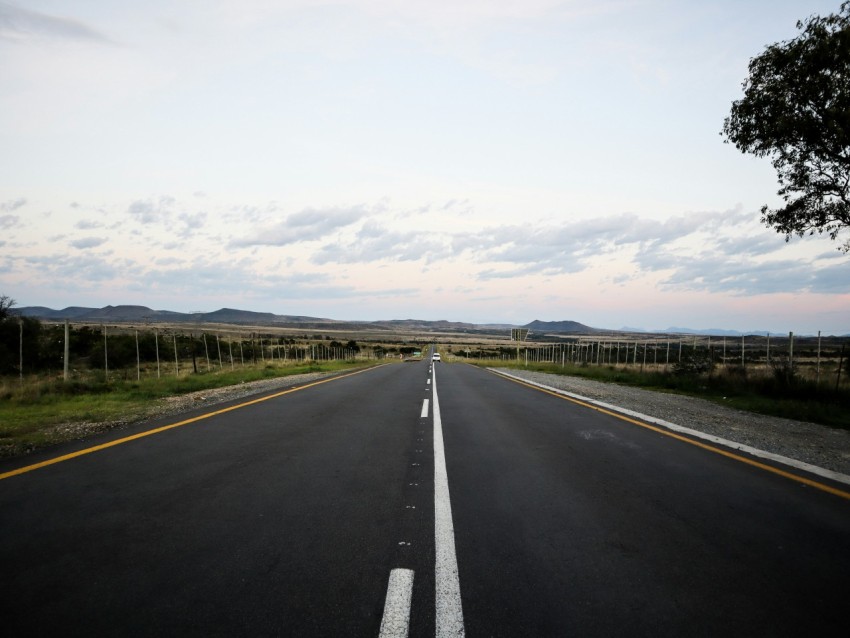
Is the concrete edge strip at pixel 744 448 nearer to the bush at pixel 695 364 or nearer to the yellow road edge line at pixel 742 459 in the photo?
the yellow road edge line at pixel 742 459

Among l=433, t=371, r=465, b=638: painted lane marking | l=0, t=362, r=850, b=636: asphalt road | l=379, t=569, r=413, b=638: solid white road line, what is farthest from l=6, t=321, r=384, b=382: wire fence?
l=379, t=569, r=413, b=638: solid white road line

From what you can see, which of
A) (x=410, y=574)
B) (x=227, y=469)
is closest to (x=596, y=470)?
(x=410, y=574)

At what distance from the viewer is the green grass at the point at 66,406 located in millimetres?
7703

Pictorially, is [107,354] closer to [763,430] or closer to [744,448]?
[763,430]

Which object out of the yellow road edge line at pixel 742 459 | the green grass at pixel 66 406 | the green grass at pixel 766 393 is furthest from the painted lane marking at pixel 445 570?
the green grass at pixel 766 393

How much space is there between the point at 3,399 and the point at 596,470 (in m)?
14.5

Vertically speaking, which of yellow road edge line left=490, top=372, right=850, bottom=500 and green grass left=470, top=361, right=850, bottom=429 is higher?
yellow road edge line left=490, top=372, right=850, bottom=500

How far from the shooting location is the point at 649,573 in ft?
10.8

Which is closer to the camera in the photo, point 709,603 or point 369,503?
point 709,603

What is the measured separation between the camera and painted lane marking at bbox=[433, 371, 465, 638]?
269cm

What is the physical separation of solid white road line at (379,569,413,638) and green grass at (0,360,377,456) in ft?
20.7

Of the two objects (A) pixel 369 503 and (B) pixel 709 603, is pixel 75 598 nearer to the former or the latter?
(A) pixel 369 503

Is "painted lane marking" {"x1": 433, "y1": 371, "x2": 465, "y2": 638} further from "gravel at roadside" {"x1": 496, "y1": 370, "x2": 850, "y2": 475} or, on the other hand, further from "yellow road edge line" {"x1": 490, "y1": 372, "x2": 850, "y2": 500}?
"gravel at roadside" {"x1": 496, "y1": 370, "x2": 850, "y2": 475}

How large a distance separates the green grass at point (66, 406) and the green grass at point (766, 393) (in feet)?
47.4
